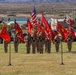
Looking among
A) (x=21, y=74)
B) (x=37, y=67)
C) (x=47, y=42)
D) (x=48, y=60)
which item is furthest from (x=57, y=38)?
(x=21, y=74)

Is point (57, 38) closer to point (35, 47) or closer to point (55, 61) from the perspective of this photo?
point (35, 47)

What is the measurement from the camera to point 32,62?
22875 mm

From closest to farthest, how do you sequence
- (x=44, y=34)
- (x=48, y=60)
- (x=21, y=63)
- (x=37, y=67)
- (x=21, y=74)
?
(x=21, y=74), (x=37, y=67), (x=21, y=63), (x=48, y=60), (x=44, y=34)

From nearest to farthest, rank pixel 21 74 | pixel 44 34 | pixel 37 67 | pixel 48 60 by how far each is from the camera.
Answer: pixel 21 74 → pixel 37 67 → pixel 48 60 → pixel 44 34

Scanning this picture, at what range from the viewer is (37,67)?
20.6 meters

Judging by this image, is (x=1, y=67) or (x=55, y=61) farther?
(x=55, y=61)

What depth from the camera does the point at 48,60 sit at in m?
23.9

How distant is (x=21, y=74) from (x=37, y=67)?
2100 mm

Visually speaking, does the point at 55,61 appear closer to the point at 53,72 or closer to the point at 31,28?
the point at 53,72

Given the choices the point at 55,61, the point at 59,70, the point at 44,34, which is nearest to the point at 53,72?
the point at 59,70

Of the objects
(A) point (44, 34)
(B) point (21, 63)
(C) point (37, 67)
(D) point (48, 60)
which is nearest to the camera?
(C) point (37, 67)

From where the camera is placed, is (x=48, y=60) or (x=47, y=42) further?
(x=47, y=42)

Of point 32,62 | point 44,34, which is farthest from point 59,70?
point 44,34

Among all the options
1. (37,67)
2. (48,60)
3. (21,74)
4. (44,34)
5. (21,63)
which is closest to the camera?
(21,74)
